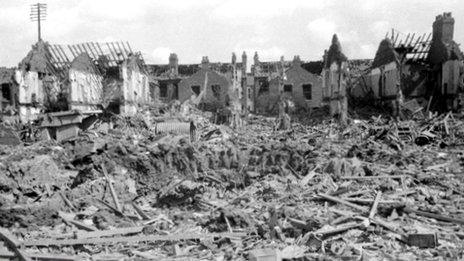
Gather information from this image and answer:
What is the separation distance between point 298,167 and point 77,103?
793 inches

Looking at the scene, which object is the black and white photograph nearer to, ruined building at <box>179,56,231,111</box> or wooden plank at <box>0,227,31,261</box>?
wooden plank at <box>0,227,31,261</box>

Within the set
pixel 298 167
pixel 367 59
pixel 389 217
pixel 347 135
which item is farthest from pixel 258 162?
pixel 367 59

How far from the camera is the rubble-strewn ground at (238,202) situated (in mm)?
8695

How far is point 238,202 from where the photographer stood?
11953 mm

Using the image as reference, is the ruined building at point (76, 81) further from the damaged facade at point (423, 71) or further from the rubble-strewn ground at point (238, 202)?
the damaged facade at point (423, 71)

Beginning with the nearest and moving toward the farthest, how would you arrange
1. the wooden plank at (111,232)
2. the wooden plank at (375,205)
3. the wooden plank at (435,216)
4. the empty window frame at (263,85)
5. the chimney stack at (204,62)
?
1. the wooden plank at (111,232)
2. the wooden plank at (435,216)
3. the wooden plank at (375,205)
4. the chimney stack at (204,62)
5. the empty window frame at (263,85)

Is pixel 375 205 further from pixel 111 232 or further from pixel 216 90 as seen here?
pixel 216 90

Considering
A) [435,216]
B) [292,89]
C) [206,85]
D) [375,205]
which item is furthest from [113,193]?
[292,89]

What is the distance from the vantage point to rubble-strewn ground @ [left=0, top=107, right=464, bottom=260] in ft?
28.5

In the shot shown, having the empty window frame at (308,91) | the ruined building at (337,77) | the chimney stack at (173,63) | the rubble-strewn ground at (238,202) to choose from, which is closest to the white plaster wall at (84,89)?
the rubble-strewn ground at (238,202)

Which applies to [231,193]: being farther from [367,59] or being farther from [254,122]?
[367,59]

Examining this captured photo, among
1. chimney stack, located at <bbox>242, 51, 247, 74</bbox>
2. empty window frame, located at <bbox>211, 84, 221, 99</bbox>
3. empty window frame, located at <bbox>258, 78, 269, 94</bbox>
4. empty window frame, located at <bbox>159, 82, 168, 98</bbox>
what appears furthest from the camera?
empty window frame, located at <bbox>159, 82, 168, 98</bbox>

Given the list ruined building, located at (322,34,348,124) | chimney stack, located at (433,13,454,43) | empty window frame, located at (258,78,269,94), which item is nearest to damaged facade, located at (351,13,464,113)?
chimney stack, located at (433,13,454,43)

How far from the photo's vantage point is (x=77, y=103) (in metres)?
30.4
